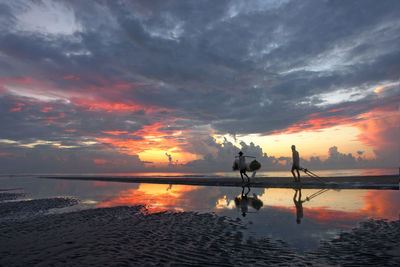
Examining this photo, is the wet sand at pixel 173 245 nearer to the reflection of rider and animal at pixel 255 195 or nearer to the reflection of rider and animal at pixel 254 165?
the reflection of rider and animal at pixel 255 195

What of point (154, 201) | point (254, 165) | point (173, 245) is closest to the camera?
point (173, 245)

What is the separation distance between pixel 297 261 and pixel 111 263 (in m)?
4.61

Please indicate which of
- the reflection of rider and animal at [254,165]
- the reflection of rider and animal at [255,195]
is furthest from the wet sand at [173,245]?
the reflection of rider and animal at [254,165]

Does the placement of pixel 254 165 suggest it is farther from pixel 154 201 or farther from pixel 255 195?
pixel 154 201

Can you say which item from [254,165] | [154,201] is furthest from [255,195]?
[254,165]

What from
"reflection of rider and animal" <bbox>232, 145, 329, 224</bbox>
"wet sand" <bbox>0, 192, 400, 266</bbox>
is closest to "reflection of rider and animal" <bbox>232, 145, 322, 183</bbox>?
"reflection of rider and animal" <bbox>232, 145, 329, 224</bbox>

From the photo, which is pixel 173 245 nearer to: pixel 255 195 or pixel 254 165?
pixel 255 195

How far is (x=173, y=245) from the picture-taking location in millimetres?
7750

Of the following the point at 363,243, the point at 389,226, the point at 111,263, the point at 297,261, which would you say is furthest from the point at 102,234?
the point at 389,226

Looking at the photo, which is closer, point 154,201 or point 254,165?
point 154,201

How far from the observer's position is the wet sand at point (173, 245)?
6199 mm

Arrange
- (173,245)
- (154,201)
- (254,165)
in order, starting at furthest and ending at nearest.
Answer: (254,165), (154,201), (173,245)

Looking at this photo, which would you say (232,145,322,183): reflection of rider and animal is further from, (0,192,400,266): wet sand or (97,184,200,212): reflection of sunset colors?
(0,192,400,266): wet sand

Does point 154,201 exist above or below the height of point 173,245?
below
